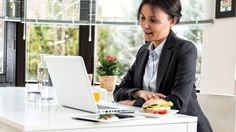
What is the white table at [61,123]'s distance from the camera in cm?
128

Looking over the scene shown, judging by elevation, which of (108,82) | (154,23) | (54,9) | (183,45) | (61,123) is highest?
(54,9)

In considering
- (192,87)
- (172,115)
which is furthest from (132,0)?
(172,115)

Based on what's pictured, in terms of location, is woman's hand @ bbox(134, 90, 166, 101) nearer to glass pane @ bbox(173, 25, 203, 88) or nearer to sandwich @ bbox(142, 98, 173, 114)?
sandwich @ bbox(142, 98, 173, 114)

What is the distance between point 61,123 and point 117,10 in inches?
99.4

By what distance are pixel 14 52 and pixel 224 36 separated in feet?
5.97

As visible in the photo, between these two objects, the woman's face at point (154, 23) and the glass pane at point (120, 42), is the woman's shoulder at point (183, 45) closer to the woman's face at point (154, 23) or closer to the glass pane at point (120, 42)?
the woman's face at point (154, 23)

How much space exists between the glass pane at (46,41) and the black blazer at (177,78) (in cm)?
173

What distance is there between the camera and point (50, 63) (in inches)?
68.0

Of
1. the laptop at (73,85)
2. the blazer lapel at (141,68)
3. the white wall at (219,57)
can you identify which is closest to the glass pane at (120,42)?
the white wall at (219,57)

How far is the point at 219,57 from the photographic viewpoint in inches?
126

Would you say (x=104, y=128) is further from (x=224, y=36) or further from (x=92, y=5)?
(x=92, y=5)

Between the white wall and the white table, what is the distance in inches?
65.2

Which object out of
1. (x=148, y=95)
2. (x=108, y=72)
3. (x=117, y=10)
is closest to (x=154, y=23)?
(x=148, y=95)

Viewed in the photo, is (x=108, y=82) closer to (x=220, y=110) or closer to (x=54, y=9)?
(x=54, y=9)
